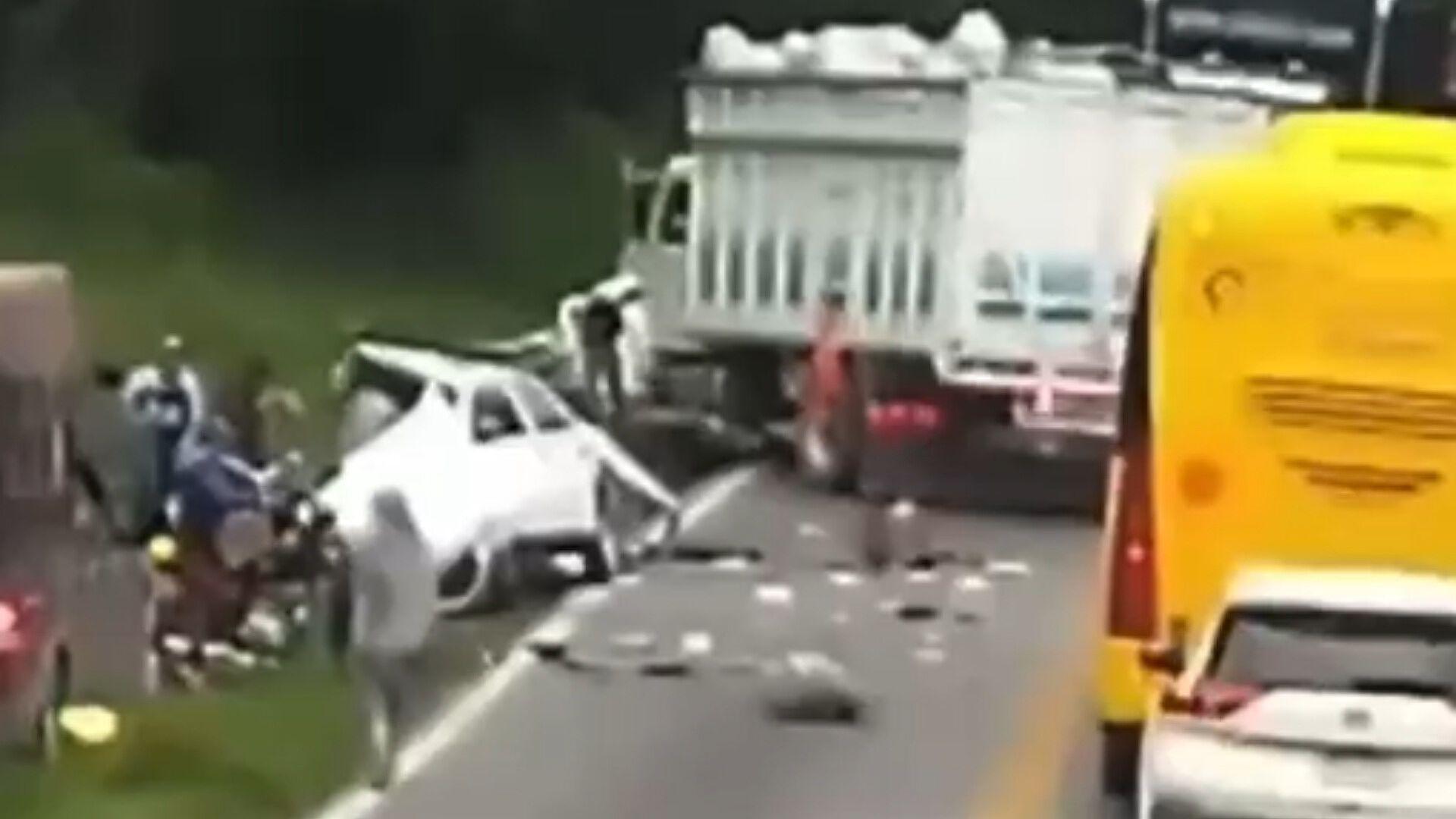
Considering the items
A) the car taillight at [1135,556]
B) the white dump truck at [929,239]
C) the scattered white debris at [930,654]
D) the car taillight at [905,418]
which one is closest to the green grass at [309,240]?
the white dump truck at [929,239]

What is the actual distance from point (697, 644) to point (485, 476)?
73.2 inches

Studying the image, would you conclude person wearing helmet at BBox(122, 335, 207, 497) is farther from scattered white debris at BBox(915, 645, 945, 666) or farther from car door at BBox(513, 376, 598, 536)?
scattered white debris at BBox(915, 645, 945, 666)

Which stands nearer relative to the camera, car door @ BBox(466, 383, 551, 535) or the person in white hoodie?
the person in white hoodie

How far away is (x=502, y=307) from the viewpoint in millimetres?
50844

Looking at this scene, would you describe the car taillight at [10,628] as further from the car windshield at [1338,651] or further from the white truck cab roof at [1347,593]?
the car windshield at [1338,651]

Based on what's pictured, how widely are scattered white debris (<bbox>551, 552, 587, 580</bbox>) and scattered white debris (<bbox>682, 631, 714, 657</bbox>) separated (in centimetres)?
154

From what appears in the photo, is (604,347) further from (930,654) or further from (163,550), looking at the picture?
(163,550)

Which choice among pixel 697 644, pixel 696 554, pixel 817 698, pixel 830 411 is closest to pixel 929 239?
pixel 830 411

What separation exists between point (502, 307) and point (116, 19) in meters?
7.13

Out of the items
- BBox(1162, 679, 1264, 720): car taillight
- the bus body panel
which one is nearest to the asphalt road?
the bus body panel

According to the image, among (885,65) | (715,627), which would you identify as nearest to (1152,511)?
(715,627)

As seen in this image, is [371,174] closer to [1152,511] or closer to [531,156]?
[531,156]

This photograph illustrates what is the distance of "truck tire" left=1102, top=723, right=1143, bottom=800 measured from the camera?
19125mm

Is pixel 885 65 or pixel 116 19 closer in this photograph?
pixel 885 65
